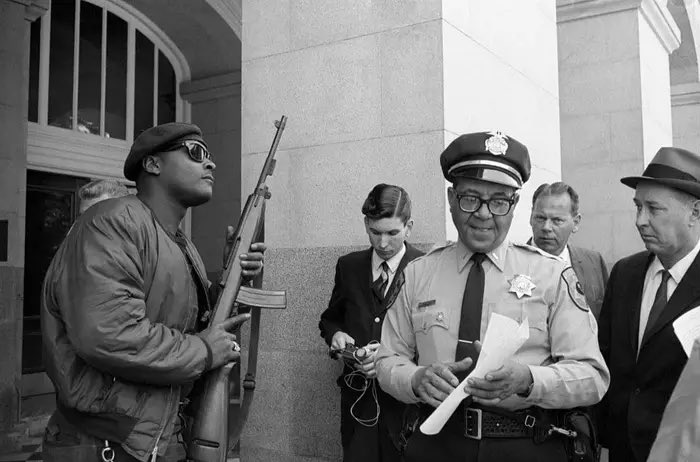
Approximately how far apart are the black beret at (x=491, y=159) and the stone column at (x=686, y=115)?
30.7ft

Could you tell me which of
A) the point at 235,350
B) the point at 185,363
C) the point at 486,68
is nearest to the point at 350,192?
the point at 486,68

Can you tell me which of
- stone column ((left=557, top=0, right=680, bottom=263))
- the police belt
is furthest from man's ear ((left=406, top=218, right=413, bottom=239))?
stone column ((left=557, top=0, right=680, bottom=263))

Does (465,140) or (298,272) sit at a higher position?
(465,140)

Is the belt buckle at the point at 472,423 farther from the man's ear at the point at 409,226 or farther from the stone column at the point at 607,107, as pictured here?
the stone column at the point at 607,107

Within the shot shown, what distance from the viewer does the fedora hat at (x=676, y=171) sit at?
9.45 ft

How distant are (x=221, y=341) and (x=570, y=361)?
1351 mm

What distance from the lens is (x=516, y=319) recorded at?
7.82ft

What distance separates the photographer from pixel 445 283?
2.55m

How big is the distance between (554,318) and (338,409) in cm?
225

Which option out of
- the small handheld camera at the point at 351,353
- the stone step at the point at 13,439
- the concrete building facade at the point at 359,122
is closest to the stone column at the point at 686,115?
the concrete building facade at the point at 359,122

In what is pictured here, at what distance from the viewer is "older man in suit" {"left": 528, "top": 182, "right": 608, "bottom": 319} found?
419 centimetres

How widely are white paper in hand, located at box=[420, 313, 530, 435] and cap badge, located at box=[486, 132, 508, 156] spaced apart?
0.69m

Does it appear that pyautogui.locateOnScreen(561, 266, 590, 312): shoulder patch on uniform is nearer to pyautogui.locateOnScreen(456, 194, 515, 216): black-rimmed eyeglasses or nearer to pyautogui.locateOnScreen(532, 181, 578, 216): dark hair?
pyautogui.locateOnScreen(456, 194, 515, 216): black-rimmed eyeglasses

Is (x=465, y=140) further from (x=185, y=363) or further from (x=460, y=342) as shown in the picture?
(x=185, y=363)
